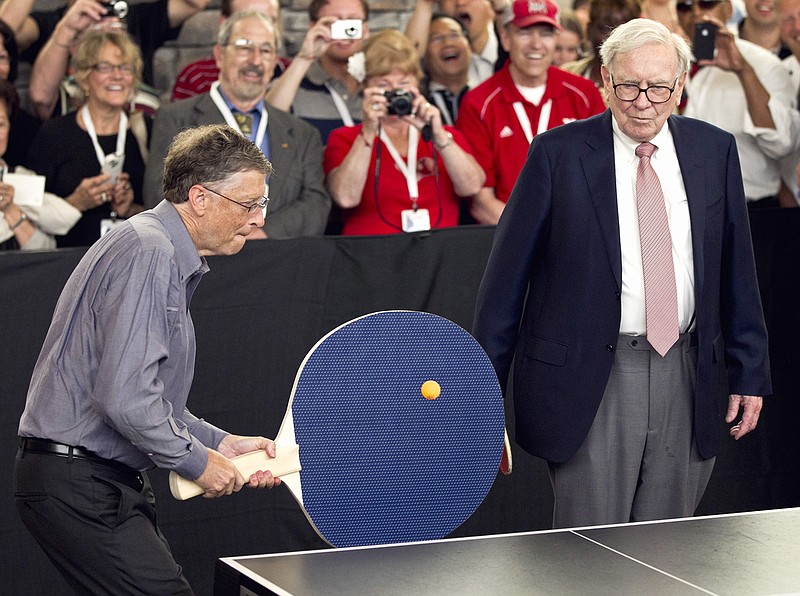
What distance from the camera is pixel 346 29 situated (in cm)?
562

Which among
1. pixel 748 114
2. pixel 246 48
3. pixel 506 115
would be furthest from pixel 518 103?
pixel 246 48

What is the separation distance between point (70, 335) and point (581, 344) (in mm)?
1370

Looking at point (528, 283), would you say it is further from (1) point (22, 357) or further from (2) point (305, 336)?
(1) point (22, 357)

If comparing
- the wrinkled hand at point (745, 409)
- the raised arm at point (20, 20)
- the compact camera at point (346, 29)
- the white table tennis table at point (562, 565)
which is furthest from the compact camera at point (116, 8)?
the white table tennis table at point (562, 565)

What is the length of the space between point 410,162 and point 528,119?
619mm

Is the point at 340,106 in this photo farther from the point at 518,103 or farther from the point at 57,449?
the point at 57,449

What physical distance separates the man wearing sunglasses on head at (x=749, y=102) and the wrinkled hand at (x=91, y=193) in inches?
103

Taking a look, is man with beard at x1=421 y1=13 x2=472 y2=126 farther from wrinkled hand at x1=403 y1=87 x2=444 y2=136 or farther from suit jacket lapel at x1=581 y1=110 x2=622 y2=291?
suit jacket lapel at x1=581 y1=110 x2=622 y2=291

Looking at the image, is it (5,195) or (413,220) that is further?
(413,220)

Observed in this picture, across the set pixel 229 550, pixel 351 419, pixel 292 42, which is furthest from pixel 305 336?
pixel 292 42

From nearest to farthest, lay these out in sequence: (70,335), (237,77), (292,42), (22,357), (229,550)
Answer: (70,335), (22,357), (229,550), (237,77), (292,42)

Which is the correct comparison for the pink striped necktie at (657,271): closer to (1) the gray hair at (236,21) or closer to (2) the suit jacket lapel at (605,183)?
(2) the suit jacket lapel at (605,183)

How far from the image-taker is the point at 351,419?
312 centimetres

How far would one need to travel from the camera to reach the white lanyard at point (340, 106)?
564 centimetres
